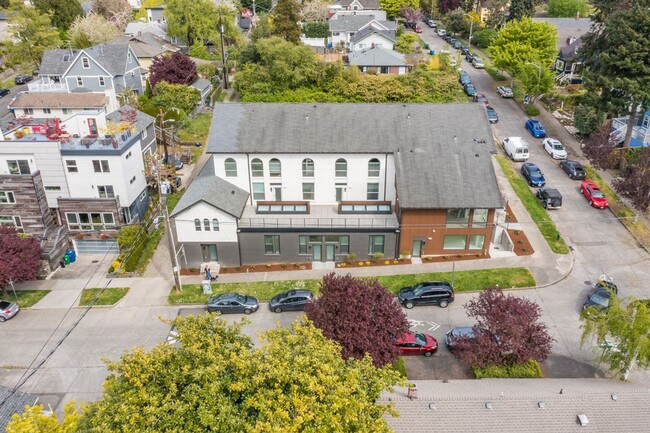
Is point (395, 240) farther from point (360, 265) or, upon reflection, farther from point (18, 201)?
point (18, 201)

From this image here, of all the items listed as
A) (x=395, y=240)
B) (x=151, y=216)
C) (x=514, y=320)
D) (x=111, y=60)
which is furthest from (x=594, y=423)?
(x=111, y=60)

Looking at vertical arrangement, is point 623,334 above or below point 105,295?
above

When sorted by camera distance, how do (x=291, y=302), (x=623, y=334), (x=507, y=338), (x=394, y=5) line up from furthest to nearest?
(x=394, y=5)
(x=291, y=302)
(x=507, y=338)
(x=623, y=334)

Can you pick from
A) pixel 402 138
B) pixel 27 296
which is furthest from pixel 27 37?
pixel 402 138

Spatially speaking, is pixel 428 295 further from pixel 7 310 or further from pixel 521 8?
pixel 521 8

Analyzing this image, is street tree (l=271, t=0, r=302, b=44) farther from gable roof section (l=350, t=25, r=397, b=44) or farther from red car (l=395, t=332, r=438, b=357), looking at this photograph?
red car (l=395, t=332, r=438, b=357)

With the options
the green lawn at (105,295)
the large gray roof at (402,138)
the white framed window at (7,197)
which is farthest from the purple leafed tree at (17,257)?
the large gray roof at (402,138)

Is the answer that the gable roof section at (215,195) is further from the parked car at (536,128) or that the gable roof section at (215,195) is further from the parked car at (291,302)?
the parked car at (536,128)
